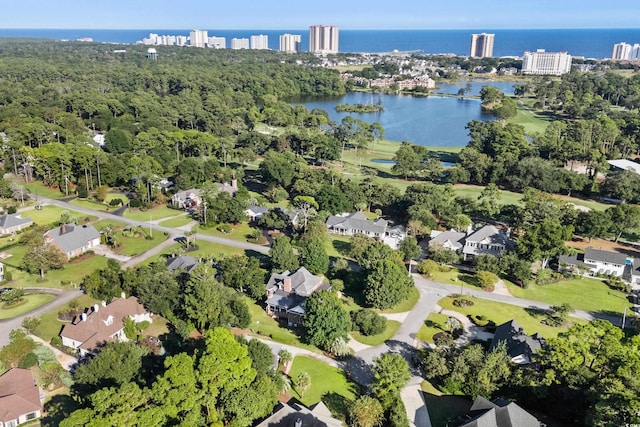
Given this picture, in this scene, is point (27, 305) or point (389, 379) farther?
point (27, 305)

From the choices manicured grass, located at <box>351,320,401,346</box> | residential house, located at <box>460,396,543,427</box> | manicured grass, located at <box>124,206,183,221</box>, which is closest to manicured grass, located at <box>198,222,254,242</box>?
manicured grass, located at <box>124,206,183,221</box>

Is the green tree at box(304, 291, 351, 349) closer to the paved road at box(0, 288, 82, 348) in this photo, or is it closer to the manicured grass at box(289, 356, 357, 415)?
the manicured grass at box(289, 356, 357, 415)

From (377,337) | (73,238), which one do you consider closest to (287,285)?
(377,337)

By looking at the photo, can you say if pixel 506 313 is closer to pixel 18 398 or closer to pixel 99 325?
pixel 99 325

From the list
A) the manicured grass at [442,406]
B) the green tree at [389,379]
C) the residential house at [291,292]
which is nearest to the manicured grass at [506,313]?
the manicured grass at [442,406]

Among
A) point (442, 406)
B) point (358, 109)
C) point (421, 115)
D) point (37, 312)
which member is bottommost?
point (442, 406)

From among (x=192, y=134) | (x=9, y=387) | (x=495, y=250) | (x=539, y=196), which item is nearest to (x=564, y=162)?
(x=539, y=196)
